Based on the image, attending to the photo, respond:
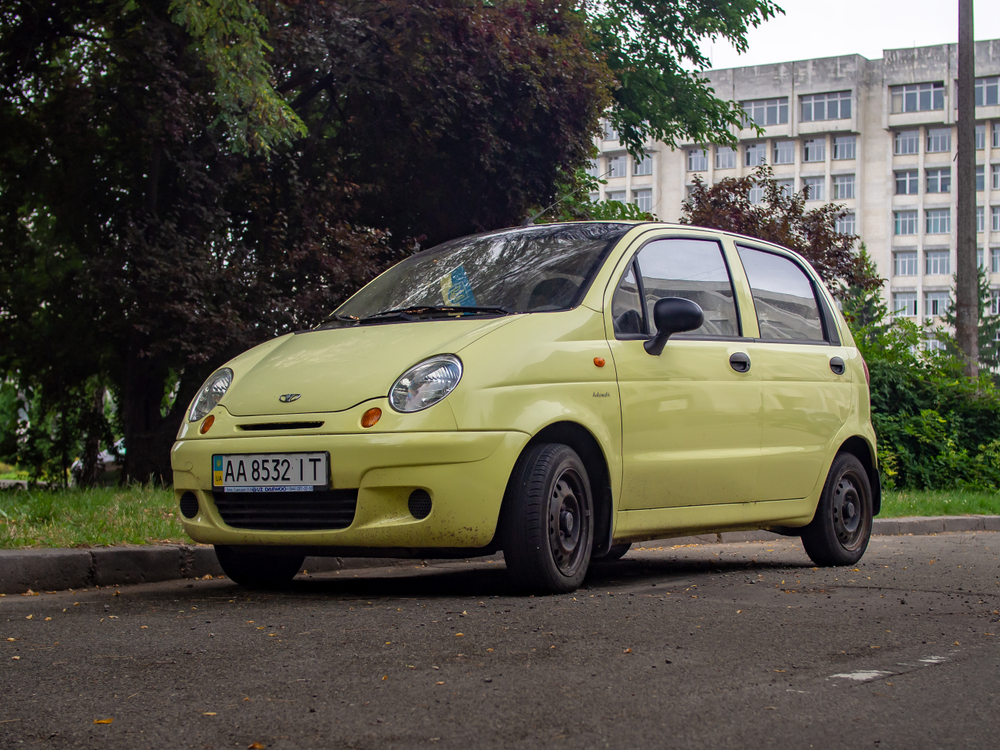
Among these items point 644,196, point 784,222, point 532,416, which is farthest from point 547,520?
point 644,196

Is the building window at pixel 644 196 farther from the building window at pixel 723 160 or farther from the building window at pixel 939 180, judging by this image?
the building window at pixel 939 180

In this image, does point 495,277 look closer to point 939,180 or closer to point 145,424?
point 145,424

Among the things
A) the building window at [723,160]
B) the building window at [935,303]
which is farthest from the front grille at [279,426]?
the building window at [723,160]

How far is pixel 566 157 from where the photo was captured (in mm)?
15227

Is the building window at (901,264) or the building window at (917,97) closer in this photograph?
the building window at (917,97)

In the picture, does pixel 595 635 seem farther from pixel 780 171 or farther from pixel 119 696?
pixel 780 171

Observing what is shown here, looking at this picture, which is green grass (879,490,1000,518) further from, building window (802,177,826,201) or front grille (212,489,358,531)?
building window (802,177,826,201)

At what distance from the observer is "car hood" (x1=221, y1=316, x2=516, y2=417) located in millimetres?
5203

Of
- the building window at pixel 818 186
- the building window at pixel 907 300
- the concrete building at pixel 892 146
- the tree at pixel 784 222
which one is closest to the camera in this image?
the tree at pixel 784 222

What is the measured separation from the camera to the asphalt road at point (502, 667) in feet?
9.81

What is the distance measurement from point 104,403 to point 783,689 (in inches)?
554

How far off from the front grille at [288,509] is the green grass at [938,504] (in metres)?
7.77

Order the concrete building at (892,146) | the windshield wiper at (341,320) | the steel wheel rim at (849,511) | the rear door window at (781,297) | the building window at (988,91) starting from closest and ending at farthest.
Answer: the windshield wiper at (341,320), the rear door window at (781,297), the steel wheel rim at (849,511), the building window at (988,91), the concrete building at (892,146)

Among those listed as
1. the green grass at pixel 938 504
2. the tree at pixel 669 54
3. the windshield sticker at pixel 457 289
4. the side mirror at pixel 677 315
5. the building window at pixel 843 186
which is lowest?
the green grass at pixel 938 504
